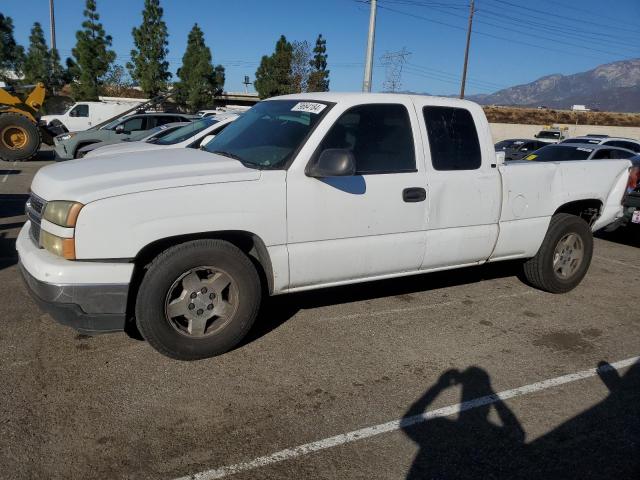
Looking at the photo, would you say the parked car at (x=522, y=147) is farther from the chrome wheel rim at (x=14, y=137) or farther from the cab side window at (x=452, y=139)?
the cab side window at (x=452, y=139)

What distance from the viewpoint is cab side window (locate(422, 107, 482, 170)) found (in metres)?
4.50

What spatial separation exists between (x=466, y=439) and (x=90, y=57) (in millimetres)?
40939

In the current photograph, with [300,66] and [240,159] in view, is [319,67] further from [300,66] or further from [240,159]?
[240,159]

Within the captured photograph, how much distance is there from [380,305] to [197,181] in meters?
2.30

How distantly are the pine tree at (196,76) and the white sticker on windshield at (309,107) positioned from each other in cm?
4221

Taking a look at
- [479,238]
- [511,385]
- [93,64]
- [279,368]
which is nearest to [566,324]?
[479,238]

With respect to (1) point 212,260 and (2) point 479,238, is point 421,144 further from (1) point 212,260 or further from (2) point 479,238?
(1) point 212,260

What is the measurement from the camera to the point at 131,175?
11.7 ft

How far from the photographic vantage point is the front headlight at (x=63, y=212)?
127 inches

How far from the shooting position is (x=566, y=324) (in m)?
4.88

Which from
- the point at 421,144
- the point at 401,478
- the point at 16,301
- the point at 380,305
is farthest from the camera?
the point at 380,305

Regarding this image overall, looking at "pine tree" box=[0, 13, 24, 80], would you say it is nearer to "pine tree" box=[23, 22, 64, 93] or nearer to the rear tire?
"pine tree" box=[23, 22, 64, 93]

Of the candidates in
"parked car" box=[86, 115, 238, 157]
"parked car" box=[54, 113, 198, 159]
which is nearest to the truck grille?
"parked car" box=[86, 115, 238, 157]

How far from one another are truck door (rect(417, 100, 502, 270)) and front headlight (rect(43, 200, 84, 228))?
2.66m
